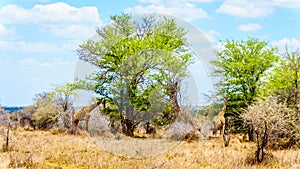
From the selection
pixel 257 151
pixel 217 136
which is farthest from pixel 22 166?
pixel 217 136

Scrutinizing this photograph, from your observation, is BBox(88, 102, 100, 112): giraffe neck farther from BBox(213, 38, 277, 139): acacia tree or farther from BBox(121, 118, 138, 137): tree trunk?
BBox(213, 38, 277, 139): acacia tree

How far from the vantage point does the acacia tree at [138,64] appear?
18.5 m

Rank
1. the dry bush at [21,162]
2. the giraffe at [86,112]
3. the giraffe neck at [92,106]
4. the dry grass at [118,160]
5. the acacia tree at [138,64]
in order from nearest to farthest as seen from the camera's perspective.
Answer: the dry bush at [21,162] → the dry grass at [118,160] → the acacia tree at [138,64] → the giraffe at [86,112] → the giraffe neck at [92,106]

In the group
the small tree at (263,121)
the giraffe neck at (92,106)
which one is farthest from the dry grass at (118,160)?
the giraffe neck at (92,106)

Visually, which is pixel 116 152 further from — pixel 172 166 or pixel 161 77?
pixel 161 77

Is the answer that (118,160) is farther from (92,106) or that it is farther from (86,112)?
(92,106)

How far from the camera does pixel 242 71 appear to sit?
27.6 m

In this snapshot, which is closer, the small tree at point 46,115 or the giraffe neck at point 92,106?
the giraffe neck at point 92,106

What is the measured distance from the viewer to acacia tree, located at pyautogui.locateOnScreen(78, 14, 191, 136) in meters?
18.5

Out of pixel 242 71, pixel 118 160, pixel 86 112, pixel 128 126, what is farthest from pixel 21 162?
pixel 242 71

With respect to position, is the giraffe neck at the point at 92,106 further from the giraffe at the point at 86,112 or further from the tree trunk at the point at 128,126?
the tree trunk at the point at 128,126

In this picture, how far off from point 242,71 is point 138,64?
10.9 meters

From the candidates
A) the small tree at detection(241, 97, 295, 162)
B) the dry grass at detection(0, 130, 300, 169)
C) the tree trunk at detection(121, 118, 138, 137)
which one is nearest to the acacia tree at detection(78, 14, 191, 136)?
the tree trunk at detection(121, 118, 138, 137)

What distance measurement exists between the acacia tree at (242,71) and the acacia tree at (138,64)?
506 cm
